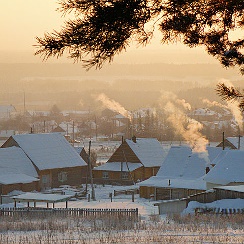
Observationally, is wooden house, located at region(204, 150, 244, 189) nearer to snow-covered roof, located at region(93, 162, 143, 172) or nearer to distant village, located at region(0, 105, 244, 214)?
distant village, located at region(0, 105, 244, 214)

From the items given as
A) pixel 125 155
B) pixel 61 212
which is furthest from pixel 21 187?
pixel 61 212

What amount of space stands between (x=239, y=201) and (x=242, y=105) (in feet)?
62.9

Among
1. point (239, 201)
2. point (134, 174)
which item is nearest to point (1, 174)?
point (134, 174)

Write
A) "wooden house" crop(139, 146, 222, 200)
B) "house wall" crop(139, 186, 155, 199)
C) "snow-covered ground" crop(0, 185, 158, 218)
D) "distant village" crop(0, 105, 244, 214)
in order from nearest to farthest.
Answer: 1. "snow-covered ground" crop(0, 185, 158, 218)
2. "distant village" crop(0, 105, 244, 214)
3. "wooden house" crop(139, 146, 222, 200)
4. "house wall" crop(139, 186, 155, 199)

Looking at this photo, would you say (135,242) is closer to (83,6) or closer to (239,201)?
(83,6)

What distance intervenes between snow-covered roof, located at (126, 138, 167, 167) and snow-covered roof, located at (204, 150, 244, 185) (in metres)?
15.5

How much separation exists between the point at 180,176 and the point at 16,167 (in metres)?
13.4

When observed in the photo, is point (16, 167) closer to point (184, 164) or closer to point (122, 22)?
point (184, 164)

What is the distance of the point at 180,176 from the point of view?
171ft

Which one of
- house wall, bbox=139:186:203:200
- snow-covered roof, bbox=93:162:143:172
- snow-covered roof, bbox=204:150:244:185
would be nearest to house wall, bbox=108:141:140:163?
snow-covered roof, bbox=93:162:143:172

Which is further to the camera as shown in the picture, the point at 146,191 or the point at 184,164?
the point at 184,164

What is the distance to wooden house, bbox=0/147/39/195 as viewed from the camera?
1983 inches

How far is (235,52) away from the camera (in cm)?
1467

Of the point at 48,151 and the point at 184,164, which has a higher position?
the point at 48,151
